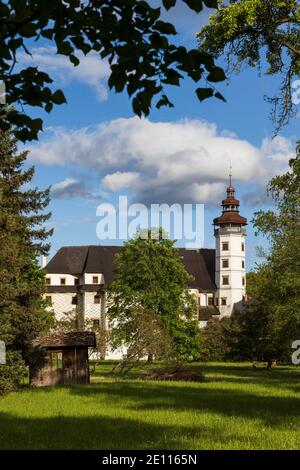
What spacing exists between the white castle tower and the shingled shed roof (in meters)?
57.8

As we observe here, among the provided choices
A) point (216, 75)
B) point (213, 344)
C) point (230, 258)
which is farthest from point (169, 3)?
point (230, 258)

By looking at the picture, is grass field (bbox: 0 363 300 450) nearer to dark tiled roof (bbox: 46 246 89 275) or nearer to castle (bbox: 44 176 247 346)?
castle (bbox: 44 176 247 346)

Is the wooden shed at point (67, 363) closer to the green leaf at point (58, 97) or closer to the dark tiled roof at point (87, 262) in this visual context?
the green leaf at point (58, 97)

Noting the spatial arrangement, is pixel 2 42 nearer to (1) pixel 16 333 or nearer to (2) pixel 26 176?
(1) pixel 16 333

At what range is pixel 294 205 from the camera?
3078 cm

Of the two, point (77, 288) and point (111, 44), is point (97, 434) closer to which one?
point (111, 44)

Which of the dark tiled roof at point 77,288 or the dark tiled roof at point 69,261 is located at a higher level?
the dark tiled roof at point 69,261

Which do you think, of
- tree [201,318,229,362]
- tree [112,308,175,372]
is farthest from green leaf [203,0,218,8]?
tree [201,318,229,362]

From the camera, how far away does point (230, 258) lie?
9894 centimetres

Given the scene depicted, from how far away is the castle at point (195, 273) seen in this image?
9044cm

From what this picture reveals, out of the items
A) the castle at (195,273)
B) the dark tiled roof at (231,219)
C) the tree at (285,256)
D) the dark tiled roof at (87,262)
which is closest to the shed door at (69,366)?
the tree at (285,256)

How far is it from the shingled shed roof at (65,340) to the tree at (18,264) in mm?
1361

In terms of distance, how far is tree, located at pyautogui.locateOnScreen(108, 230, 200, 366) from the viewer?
64.8m
